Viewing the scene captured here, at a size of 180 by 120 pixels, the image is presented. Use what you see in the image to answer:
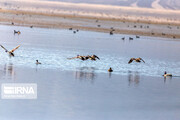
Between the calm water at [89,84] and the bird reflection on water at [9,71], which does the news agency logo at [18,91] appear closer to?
the calm water at [89,84]

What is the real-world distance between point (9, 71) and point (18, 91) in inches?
183

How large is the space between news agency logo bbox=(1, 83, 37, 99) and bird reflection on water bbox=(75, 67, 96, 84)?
3.81 metres

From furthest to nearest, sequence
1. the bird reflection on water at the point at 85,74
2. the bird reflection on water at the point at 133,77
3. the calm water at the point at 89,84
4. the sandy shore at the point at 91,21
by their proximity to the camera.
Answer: the sandy shore at the point at 91,21 < the bird reflection on water at the point at 133,77 < the bird reflection on water at the point at 85,74 < the calm water at the point at 89,84

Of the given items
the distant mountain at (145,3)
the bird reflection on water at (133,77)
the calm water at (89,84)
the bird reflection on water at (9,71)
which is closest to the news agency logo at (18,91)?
the calm water at (89,84)

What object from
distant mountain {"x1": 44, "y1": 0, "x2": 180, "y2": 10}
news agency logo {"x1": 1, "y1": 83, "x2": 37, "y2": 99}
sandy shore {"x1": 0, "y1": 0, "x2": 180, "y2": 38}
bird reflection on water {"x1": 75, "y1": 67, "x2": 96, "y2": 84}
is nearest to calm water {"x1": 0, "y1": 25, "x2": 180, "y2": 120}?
bird reflection on water {"x1": 75, "y1": 67, "x2": 96, "y2": 84}

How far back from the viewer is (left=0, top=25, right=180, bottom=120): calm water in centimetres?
1861

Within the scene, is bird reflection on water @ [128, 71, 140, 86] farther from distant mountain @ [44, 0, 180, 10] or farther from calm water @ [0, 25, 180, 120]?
distant mountain @ [44, 0, 180, 10]

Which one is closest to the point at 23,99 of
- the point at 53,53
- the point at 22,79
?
the point at 22,79

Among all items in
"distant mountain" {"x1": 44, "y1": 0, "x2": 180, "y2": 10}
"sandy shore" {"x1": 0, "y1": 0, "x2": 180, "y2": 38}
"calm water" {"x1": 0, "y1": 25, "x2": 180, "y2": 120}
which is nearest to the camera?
"calm water" {"x1": 0, "y1": 25, "x2": 180, "y2": 120}

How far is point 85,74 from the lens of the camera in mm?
27266

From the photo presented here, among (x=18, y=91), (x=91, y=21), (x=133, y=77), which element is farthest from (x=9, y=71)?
(x=91, y=21)

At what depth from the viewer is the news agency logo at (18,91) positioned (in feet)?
65.6

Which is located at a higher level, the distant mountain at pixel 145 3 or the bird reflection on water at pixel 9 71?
the distant mountain at pixel 145 3

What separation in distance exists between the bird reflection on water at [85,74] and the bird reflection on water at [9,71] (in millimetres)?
3089
